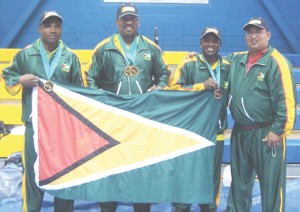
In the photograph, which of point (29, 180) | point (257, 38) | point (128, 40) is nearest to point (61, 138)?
point (29, 180)

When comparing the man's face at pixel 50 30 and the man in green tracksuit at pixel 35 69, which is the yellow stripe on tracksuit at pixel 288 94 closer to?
the man in green tracksuit at pixel 35 69

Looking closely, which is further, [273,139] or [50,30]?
[50,30]

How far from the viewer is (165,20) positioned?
7.72 metres

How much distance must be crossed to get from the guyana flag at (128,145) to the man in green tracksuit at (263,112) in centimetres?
A: 26

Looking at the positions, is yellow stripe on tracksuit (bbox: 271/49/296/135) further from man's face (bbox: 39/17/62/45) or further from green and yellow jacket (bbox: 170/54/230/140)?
man's face (bbox: 39/17/62/45)

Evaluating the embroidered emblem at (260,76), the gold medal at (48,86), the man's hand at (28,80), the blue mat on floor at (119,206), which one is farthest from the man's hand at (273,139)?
the man's hand at (28,80)

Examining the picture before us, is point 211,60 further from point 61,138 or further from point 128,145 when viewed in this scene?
point 61,138

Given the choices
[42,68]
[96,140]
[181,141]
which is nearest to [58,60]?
[42,68]

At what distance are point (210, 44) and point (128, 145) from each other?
108 centimetres

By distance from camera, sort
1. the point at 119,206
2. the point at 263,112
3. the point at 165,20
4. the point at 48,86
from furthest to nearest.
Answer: the point at 165,20 → the point at 119,206 → the point at 48,86 → the point at 263,112

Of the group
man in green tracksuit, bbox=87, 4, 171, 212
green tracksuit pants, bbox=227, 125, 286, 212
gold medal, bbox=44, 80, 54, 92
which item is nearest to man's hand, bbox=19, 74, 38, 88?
gold medal, bbox=44, 80, 54, 92

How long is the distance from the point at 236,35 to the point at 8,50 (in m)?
4.34

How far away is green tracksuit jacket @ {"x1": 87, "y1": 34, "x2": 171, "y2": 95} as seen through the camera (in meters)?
3.31

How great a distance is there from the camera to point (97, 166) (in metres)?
3.26
